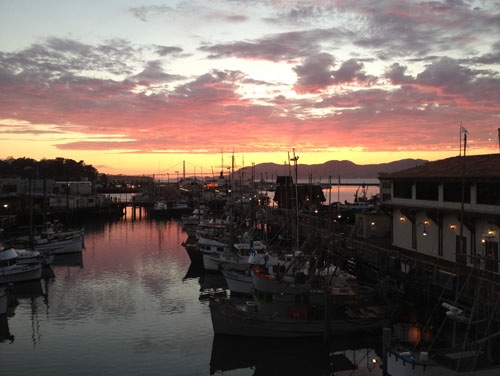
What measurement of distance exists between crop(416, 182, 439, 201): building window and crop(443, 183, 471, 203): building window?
0.94m

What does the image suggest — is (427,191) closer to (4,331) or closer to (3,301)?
(4,331)

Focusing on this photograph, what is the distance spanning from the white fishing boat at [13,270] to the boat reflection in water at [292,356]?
70.6ft

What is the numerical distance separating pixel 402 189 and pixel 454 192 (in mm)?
6509

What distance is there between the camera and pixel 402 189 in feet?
116

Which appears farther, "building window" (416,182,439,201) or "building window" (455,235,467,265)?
"building window" (416,182,439,201)

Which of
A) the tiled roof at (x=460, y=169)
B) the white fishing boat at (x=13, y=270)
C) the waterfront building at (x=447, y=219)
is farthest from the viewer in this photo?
the white fishing boat at (x=13, y=270)

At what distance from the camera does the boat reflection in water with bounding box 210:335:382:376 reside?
74.9 ft

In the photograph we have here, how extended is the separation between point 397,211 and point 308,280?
39.5 feet

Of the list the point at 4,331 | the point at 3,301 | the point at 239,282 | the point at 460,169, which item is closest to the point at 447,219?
the point at 460,169

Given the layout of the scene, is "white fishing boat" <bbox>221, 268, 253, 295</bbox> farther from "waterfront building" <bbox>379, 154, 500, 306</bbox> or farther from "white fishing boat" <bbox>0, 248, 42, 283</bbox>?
"white fishing boat" <bbox>0, 248, 42, 283</bbox>

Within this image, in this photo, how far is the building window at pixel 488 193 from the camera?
83.1ft

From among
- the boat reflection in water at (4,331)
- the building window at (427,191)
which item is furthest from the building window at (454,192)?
the boat reflection in water at (4,331)

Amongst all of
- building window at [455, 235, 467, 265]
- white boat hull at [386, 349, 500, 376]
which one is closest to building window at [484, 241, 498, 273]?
building window at [455, 235, 467, 265]

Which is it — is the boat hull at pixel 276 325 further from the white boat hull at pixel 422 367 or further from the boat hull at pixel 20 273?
the boat hull at pixel 20 273
